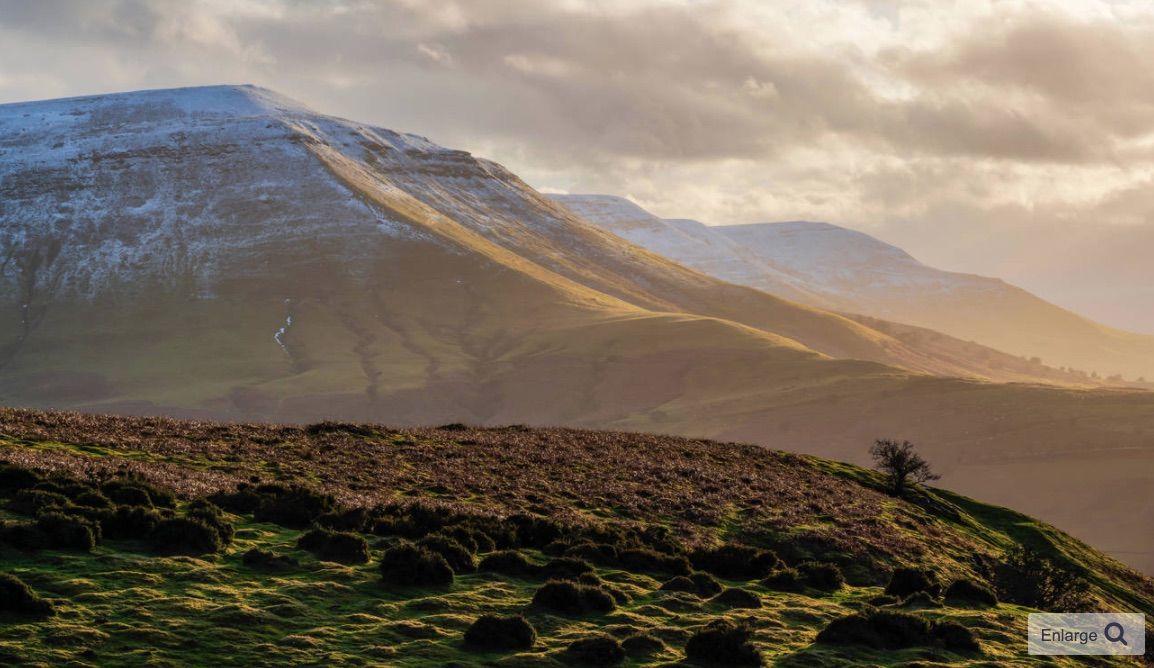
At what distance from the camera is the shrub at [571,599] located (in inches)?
1096

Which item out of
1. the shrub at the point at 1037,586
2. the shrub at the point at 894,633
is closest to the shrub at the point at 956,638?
the shrub at the point at 894,633

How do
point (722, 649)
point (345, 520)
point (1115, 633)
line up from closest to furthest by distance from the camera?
point (722, 649) → point (345, 520) → point (1115, 633)

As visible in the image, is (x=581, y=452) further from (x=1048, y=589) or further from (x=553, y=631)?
(x=553, y=631)

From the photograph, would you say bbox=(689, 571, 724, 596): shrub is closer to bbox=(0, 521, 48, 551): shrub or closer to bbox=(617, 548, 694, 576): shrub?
bbox=(617, 548, 694, 576): shrub

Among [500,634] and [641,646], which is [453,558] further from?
[641,646]

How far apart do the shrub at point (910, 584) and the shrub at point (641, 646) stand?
12789 millimetres

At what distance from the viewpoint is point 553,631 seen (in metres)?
26.0

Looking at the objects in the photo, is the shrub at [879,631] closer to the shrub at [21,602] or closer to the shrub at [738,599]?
the shrub at [738,599]

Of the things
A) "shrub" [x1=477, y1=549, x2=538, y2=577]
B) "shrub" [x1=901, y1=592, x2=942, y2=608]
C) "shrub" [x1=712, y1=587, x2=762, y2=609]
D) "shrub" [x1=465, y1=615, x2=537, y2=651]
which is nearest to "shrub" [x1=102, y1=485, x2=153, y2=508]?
"shrub" [x1=477, y1=549, x2=538, y2=577]

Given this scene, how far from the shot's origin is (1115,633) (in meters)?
35.8

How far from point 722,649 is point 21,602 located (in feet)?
48.3

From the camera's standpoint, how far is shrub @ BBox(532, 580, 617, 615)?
27.8 meters

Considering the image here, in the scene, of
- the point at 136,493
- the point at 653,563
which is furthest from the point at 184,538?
the point at 653,563

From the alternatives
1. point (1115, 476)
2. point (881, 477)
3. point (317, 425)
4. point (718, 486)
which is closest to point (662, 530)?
point (718, 486)
